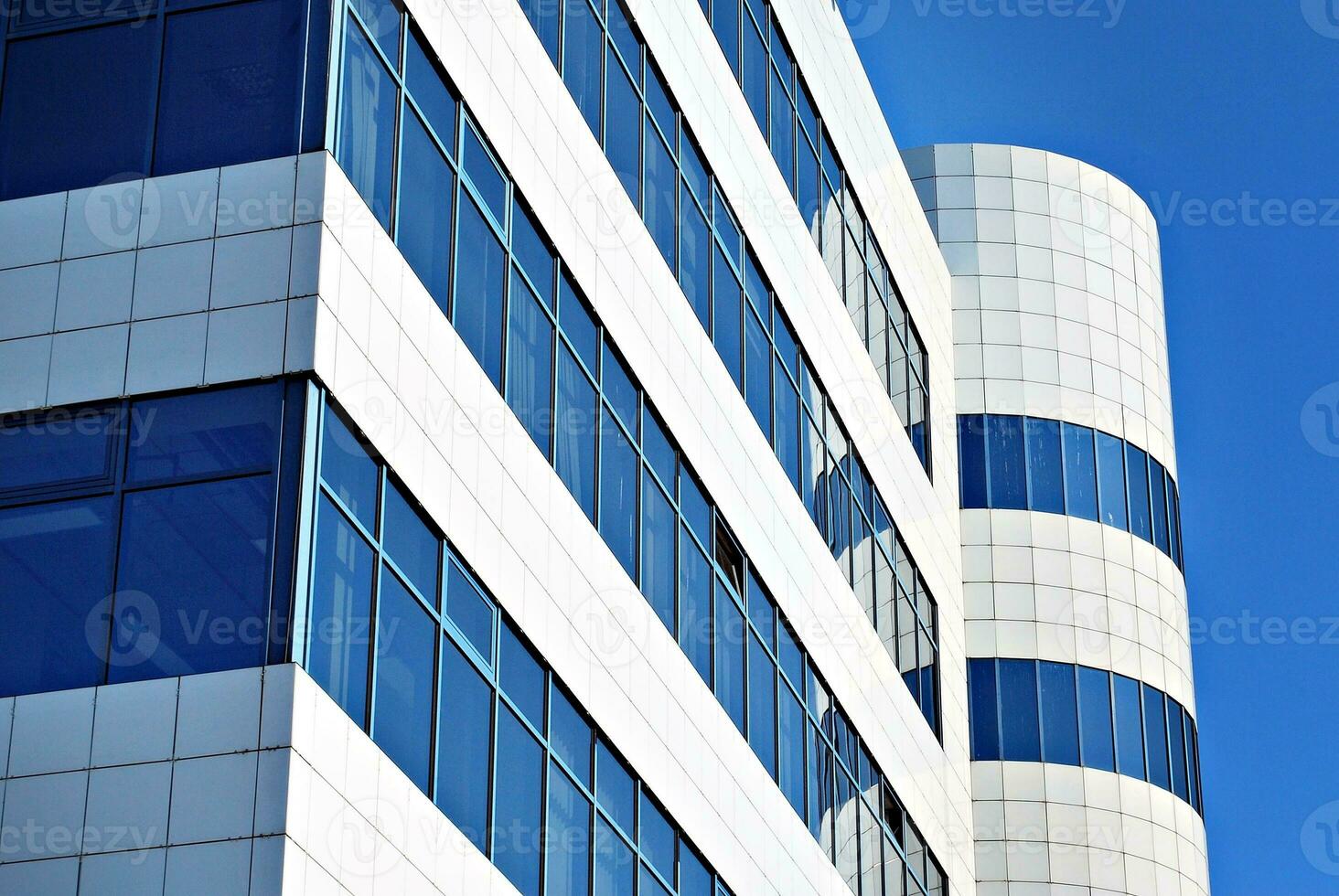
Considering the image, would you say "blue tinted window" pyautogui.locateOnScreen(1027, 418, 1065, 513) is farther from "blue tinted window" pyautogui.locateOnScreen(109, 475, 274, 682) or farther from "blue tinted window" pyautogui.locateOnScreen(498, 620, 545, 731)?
"blue tinted window" pyautogui.locateOnScreen(109, 475, 274, 682)

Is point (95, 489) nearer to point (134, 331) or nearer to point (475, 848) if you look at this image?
point (134, 331)

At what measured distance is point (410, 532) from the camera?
1967 centimetres

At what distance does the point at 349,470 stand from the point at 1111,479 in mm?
30449

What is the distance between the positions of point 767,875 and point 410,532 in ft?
37.6

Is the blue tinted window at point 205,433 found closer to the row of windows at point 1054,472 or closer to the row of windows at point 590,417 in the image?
the row of windows at point 590,417

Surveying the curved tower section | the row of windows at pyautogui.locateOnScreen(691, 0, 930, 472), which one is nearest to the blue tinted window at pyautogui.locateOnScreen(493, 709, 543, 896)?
the row of windows at pyautogui.locateOnScreen(691, 0, 930, 472)

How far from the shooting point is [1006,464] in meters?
45.5

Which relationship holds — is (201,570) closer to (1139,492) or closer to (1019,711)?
(1019,711)

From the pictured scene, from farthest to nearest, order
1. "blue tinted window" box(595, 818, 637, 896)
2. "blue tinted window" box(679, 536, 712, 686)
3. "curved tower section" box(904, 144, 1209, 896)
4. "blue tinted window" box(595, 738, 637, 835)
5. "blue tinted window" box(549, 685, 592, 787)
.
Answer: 1. "curved tower section" box(904, 144, 1209, 896)
2. "blue tinted window" box(679, 536, 712, 686)
3. "blue tinted window" box(595, 738, 637, 835)
4. "blue tinted window" box(595, 818, 637, 896)
5. "blue tinted window" box(549, 685, 592, 787)

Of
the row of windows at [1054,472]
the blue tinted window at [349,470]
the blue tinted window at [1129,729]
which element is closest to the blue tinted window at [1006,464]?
the row of windows at [1054,472]

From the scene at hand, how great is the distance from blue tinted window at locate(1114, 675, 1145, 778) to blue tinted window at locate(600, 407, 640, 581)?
20.8 meters

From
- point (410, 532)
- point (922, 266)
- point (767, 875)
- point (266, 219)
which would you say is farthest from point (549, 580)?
point (922, 266)

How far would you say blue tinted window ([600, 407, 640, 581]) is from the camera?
82.4 ft

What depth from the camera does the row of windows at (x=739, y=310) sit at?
26906mm
